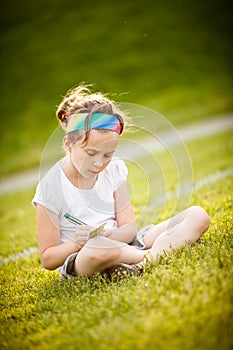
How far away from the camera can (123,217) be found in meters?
3.50

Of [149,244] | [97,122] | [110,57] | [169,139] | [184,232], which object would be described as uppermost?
[97,122]

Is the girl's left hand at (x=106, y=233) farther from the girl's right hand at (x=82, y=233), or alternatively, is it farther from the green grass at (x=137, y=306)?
the green grass at (x=137, y=306)

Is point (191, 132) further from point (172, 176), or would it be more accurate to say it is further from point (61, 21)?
point (61, 21)

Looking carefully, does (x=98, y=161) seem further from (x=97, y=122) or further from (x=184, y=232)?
(x=184, y=232)

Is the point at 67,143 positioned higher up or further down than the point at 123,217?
higher up

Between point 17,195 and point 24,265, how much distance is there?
4874mm

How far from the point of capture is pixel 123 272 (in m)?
3.10

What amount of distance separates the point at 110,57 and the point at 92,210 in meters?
17.7

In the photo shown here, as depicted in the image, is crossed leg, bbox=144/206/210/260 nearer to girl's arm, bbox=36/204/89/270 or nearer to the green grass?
the green grass

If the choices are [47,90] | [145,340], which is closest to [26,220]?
[145,340]

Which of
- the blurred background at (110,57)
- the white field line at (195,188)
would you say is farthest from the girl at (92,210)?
the blurred background at (110,57)

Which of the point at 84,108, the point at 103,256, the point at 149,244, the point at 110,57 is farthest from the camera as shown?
the point at 110,57

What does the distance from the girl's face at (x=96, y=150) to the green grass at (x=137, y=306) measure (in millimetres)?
701

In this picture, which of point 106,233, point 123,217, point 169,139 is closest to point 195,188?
point 123,217
